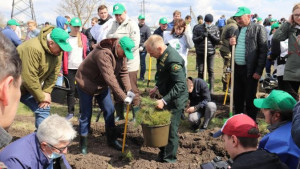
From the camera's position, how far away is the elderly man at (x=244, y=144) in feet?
7.22

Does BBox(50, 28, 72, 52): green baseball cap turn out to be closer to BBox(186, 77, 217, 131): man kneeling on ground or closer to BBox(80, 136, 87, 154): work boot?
BBox(80, 136, 87, 154): work boot

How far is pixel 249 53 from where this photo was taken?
514cm

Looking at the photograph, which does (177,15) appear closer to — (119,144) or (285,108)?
(119,144)

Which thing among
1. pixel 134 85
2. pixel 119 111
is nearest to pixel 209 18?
pixel 134 85

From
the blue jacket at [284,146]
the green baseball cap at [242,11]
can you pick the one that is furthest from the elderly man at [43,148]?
the green baseball cap at [242,11]

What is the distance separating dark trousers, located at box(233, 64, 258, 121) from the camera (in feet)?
17.3

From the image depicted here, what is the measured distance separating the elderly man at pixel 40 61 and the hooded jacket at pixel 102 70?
40 cm

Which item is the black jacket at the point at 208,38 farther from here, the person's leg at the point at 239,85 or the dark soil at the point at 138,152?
the dark soil at the point at 138,152

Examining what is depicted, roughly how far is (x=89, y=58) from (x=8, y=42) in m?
3.23

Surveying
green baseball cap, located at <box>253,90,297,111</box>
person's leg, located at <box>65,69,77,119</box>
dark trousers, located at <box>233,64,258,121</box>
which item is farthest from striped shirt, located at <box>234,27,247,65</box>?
person's leg, located at <box>65,69,77,119</box>

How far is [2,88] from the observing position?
1.04 meters

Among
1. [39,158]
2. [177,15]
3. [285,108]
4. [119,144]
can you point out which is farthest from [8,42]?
[177,15]

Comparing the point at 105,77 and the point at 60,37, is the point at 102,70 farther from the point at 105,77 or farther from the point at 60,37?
the point at 60,37

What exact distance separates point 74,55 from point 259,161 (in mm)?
4670
